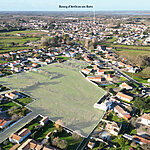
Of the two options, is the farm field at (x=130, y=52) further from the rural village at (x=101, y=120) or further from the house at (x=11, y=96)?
the house at (x=11, y=96)

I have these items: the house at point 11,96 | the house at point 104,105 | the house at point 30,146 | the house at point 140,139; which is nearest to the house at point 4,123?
the house at point 30,146

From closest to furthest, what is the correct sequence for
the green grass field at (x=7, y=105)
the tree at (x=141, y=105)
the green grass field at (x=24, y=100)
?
the green grass field at (x=7, y=105)
the tree at (x=141, y=105)
the green grass field at (x=24, y=100)

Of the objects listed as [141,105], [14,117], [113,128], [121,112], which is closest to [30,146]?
[14,117]

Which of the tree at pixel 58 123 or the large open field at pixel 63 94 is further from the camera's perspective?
the large open field at pixel 63 94

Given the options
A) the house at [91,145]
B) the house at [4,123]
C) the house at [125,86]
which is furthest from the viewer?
the house at [125,86]

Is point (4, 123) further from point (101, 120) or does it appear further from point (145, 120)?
point (145, 120)

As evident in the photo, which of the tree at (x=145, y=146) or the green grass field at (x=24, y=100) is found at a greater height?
the green grass field at (x=24, y=100)
